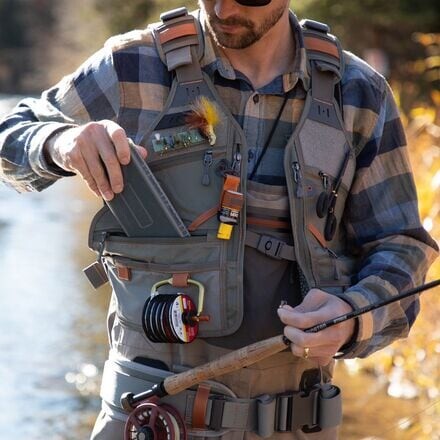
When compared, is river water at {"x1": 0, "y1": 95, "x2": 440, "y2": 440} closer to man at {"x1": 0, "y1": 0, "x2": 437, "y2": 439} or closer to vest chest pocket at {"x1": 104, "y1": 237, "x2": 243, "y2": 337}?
man at {"x1": 0, "y1": 0, "x2": 437, "y2": 439}

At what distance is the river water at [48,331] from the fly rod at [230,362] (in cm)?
406

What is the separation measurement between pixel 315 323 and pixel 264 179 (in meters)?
0.40

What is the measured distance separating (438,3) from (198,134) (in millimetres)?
14019

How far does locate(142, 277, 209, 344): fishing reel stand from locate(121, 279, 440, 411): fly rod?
0.26 feet

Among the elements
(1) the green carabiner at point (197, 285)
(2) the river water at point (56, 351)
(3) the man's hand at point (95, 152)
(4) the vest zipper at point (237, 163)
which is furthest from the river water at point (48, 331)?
(3) the man's hand at point (95, 152)

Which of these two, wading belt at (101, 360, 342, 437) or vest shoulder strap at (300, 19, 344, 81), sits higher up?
vest shoulder strap at (300, 19, 344, 81)

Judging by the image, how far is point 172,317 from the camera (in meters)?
2.50

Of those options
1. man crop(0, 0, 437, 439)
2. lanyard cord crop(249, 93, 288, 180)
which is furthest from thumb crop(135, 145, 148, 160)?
lanyard cord crop(249, 93, 288, 180)

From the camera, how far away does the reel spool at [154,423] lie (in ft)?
8.39

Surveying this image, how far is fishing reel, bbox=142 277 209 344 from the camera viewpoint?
2516 mm

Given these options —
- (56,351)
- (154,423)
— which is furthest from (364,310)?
(56,351)

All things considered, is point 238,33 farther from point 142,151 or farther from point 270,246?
point 270,246

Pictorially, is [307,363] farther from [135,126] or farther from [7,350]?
[7,350]

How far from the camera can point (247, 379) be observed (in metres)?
2.64
